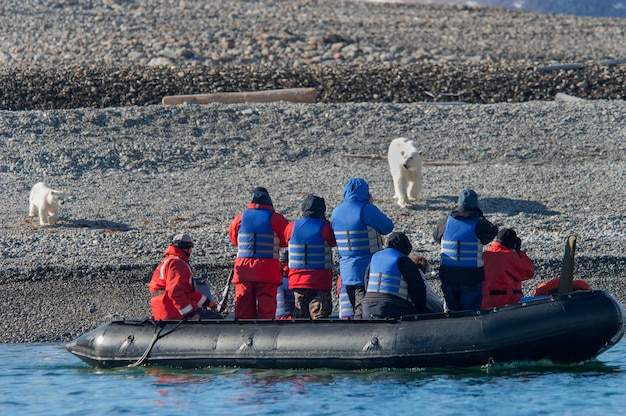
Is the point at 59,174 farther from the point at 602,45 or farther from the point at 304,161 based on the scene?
the point at 602,45

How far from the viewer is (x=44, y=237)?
559 inches

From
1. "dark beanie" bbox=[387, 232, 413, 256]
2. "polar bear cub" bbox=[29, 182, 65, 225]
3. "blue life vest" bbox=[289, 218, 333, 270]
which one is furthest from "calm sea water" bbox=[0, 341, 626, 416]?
"polar bear cub" bbox=[29, 182, 65, 225]

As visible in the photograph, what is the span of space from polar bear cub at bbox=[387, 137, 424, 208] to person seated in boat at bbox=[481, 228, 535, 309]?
5.79 meters

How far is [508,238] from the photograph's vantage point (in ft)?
31.2

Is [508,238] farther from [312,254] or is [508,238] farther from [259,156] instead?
[259,156]

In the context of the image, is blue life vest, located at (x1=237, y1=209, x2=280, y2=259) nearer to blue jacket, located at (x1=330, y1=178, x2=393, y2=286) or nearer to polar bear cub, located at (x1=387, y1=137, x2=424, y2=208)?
blue jacket, located at (x1=330, y1=178, x2=393, y2=286)

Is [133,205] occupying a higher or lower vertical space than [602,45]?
lower

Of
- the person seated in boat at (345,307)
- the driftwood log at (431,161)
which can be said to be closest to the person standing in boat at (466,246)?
the person seated in boat at (345,307)

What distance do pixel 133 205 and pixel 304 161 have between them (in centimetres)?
345

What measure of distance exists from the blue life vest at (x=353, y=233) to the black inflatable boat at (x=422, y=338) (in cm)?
63

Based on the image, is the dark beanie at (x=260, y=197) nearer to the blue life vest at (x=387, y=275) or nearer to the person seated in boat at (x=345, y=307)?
the person seated in boat at (x=345, y=307)

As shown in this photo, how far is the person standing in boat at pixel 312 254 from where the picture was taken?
32.1 feet

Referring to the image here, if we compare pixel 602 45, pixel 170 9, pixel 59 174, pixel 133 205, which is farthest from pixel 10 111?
pixel 602 45

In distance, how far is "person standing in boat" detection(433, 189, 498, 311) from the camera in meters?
9.44
